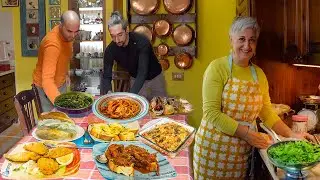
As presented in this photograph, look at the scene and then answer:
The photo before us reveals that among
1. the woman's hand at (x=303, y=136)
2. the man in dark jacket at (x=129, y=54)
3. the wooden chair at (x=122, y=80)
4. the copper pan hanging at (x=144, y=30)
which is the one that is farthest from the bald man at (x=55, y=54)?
the woman's hand at (x=303, y=136)

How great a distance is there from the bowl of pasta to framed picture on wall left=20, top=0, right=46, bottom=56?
12.0 feet

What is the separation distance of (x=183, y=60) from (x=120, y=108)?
2.44m

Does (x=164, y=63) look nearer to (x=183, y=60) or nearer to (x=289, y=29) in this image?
(x=183, y=60)

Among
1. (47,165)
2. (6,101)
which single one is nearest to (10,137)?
(6,101)

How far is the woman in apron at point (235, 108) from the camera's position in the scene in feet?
7.17

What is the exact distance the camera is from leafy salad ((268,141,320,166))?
1.76 meters

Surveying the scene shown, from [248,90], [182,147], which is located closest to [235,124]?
[248,90]

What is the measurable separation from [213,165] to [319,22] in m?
1.09

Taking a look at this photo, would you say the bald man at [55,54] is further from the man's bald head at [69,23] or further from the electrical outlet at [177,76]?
the electrical outlet at [177,76]

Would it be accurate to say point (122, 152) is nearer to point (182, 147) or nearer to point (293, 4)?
point (182, 147)

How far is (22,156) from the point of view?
5.67 ft

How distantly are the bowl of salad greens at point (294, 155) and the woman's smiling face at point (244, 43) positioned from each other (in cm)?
54

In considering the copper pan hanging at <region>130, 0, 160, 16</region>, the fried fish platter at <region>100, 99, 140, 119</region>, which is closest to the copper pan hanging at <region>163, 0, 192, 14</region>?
the copper pan hanging at <region>130, 0, 160, 16</region>

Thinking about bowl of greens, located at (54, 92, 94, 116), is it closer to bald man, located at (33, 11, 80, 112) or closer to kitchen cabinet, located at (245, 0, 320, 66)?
bald man, located at (33, 11, 80, 112)
